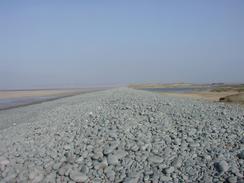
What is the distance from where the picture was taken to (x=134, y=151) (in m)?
9.23

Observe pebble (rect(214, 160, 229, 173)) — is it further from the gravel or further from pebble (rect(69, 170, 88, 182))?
pebble (rect(69, 170, 88, 182))

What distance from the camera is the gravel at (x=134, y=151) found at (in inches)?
303

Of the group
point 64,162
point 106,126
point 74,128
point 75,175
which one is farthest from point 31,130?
point 75,175

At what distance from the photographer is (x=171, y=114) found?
13.7 metres

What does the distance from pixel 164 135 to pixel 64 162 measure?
11.3ft

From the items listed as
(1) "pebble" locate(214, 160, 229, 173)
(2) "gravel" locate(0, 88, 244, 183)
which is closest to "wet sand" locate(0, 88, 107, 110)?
(2) "gravel" locate(0, 88, 244, 183)

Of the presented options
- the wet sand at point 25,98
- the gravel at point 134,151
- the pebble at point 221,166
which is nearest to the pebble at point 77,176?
the gravel at point 134,151

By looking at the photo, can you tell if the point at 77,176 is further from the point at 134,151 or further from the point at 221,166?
the point at 221,166

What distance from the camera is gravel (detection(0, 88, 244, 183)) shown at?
303 inches

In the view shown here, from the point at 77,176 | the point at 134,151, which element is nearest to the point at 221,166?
the point at 134,151

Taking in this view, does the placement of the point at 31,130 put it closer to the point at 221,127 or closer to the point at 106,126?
the point at 106,126

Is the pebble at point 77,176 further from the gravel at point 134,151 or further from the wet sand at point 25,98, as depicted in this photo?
the wet sand at point 25,98

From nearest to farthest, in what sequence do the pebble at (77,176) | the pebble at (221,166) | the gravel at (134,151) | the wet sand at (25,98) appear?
the pebble at (221,166) → the gravel at (134,151) → the pebble at (77,176) → the wet sand at (25,98)

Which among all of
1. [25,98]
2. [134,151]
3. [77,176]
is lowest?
[25,98]
